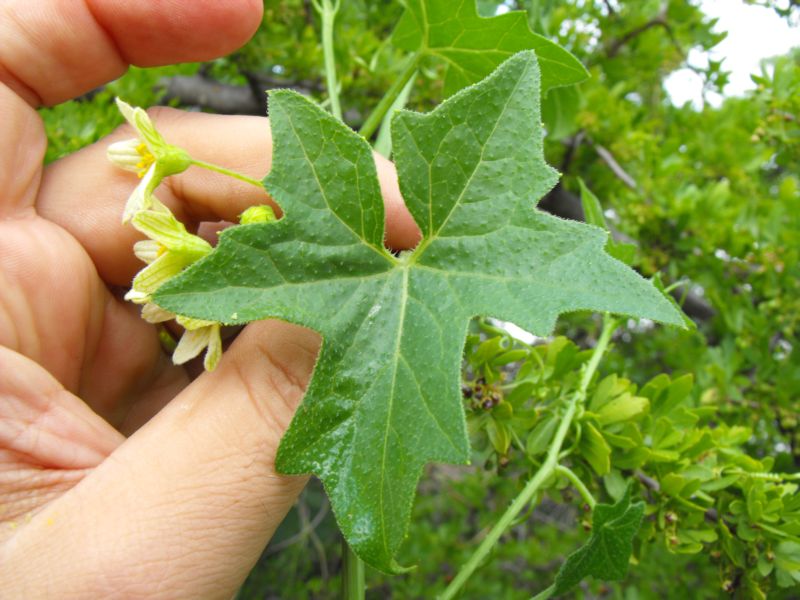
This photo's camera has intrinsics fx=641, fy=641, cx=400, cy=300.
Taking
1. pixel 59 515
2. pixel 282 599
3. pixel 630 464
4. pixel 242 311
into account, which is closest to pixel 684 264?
pixel 630 464

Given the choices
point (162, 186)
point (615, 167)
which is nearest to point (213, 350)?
point (162, 186)

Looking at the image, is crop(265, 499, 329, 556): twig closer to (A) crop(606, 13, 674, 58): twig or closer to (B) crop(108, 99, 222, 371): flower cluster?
(B) crop(108, 99, 222, 371): flower cluster

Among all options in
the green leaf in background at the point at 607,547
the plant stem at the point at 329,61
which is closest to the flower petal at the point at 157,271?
the plant stem at the point at 329,61

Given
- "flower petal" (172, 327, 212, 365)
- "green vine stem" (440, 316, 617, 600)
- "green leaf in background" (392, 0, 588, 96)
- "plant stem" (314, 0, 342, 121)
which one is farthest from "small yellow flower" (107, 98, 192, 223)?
"green vine stem" (440, 316, 617, 600)

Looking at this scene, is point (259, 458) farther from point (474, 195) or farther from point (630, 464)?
Answer: point (630, 464)

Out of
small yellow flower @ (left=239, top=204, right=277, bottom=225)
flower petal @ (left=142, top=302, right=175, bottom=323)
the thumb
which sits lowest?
the thumb

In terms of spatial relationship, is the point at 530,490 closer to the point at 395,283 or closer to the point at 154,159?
the point at 395,283

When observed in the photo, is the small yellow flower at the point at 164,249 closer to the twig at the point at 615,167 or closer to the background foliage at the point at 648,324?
the background foliage at the point at 648,324
